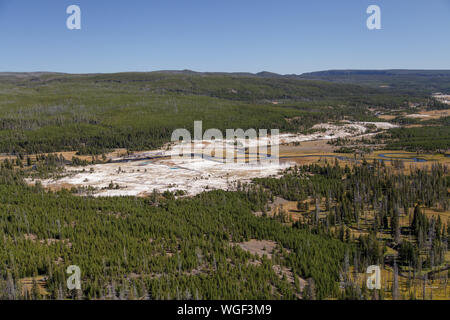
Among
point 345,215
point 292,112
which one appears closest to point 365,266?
point 345,215

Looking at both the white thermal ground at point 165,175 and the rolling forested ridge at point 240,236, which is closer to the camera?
the rolling forested ridge at point 240,236

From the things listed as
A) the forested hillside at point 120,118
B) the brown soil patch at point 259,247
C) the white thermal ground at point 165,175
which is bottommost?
the brown soil patch at point 259,247

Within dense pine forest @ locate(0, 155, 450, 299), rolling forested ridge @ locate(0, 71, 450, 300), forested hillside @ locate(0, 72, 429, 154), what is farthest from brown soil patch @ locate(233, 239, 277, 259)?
forested hillside @ locate(0, 72, 429, 154)

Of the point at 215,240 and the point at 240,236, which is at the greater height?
the point at 215,240

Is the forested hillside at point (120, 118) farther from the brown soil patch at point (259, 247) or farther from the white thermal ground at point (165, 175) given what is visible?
the brown soil patch at point (259, 247)

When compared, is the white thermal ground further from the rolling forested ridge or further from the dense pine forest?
the dense pine forest

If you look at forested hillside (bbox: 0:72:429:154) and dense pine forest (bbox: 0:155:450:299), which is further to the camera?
forested hillside (bbox: 0:72:429:154)

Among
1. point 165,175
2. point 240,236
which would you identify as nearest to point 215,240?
point 240,236

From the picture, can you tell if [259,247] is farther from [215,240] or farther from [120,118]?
[120,118]

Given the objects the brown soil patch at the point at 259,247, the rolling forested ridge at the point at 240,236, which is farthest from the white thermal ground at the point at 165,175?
the brown soil patch at the point at 259,247

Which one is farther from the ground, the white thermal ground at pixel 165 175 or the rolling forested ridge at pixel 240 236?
the white thermal ground at pixel 165 175
